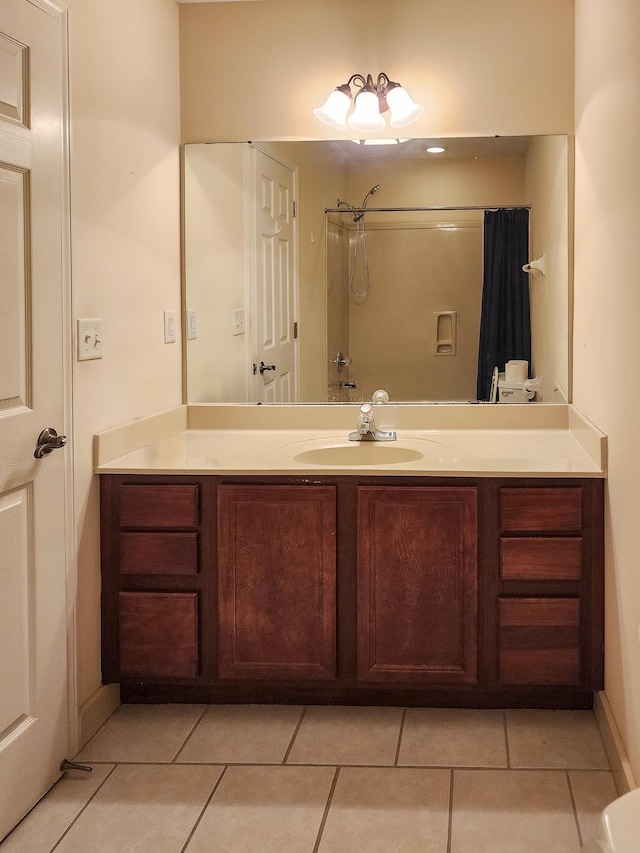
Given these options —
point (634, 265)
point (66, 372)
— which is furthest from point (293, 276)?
point (634, 265)

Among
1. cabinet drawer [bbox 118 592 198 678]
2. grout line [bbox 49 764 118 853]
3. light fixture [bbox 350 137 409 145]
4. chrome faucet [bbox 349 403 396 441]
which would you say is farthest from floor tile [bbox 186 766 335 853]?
light fixture [bbox 350 137 409 145]

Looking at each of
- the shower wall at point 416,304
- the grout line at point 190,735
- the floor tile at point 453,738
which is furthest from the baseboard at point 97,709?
the shower wall at point 416,304

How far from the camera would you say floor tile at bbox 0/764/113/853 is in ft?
6.55

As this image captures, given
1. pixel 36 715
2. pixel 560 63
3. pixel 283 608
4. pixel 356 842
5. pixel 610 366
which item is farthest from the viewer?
pixel 560 63

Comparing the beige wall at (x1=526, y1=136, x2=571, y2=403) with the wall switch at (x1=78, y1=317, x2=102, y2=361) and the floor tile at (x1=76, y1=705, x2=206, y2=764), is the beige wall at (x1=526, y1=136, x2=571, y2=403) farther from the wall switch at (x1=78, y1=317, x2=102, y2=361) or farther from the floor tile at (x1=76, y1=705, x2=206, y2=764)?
the floor tile at (x1=76, y1=705, x2=206, y2=764)

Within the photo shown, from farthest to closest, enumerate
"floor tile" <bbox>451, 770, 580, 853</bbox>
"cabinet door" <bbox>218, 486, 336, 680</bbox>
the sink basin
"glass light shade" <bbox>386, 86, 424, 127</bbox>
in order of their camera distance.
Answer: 1. "glass light shade" <bbox>386, 86, 424, 127</bbox>
2. the sink basin
3. "cabinet door" <bbox>218, 486, 336, 680</bbox>
4. "floor tile" <bbox>451, 770, 580, 853</bbox>

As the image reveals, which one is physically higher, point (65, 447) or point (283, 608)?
point (65, 447)

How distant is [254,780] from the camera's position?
226 cm

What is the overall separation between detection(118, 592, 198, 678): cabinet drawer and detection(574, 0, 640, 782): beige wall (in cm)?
113

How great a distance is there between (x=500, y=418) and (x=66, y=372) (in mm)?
1518

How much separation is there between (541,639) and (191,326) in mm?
1555

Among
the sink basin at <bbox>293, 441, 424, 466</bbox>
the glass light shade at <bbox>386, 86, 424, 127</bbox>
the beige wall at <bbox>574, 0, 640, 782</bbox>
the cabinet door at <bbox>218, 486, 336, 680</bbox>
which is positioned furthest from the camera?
the glass light shade at <bbox>386, 86, 424, 127</bbox>

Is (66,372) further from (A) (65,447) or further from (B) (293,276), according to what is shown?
(B) (293,276)

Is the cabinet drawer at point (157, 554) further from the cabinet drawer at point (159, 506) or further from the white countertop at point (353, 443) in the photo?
the white countertop at point (353, 443)
